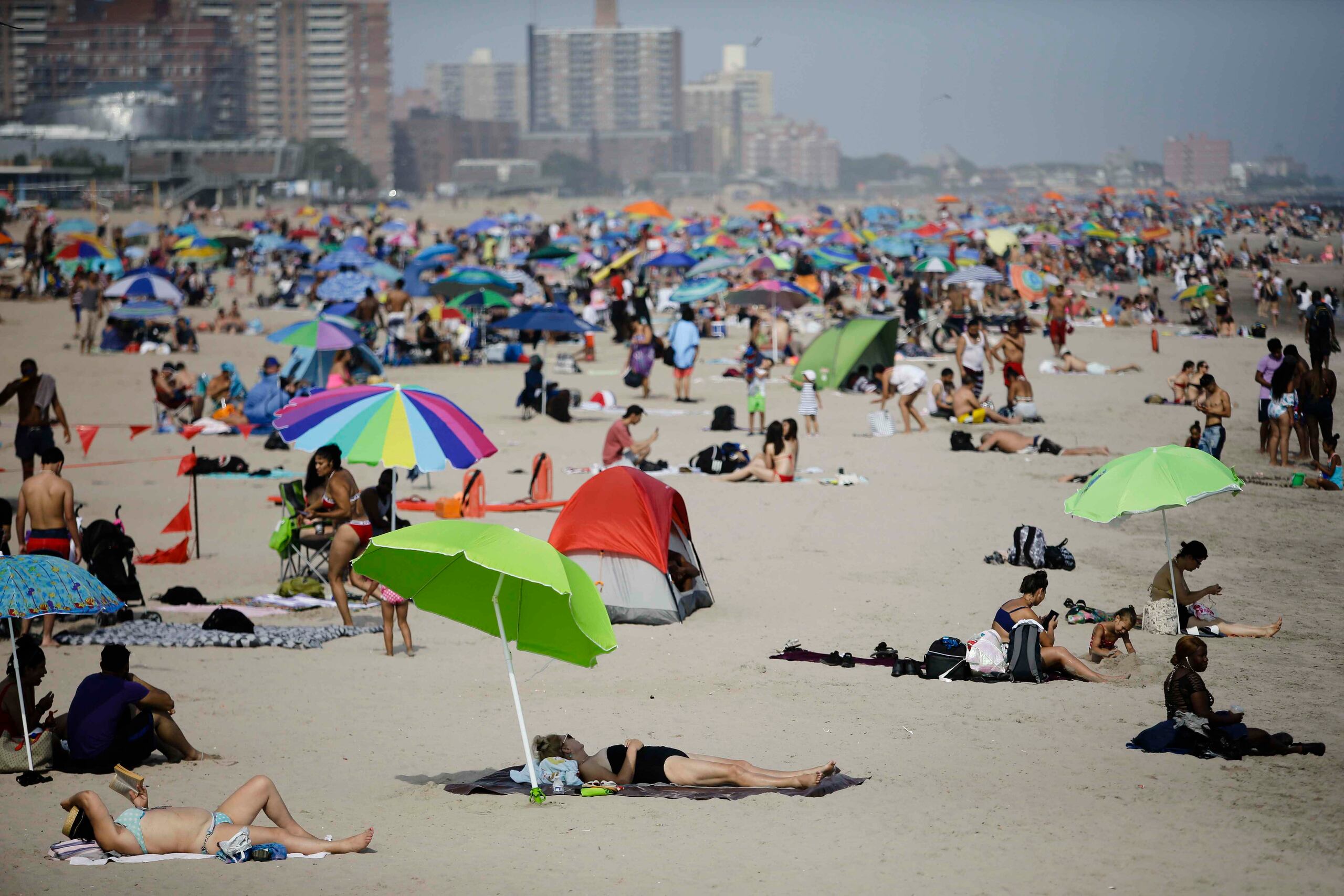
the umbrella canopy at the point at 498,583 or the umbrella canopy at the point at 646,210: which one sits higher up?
the umbrella canopy at the point at 646,210

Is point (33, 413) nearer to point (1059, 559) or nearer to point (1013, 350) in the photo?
point (1059, 559)

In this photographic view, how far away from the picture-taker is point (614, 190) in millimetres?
175000

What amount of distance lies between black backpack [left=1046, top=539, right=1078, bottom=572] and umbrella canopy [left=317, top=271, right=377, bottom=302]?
14459 mm

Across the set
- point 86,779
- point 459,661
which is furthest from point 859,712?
point 86,779

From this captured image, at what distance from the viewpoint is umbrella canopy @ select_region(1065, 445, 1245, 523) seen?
24.1 feet

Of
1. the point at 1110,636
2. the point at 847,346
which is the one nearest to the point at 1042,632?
the point at 1110,636

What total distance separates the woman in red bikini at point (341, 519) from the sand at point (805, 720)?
358 mm

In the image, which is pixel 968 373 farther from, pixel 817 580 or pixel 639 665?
pixel 639 665

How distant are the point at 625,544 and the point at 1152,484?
3102mm

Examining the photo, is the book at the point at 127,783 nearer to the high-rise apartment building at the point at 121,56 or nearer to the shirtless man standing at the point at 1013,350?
the shirtless man standing at the point at 1013,350

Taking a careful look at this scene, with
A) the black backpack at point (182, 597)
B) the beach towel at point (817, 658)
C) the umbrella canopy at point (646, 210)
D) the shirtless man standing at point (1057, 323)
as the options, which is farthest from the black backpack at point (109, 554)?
the umbrella canopy at point (646, 210)

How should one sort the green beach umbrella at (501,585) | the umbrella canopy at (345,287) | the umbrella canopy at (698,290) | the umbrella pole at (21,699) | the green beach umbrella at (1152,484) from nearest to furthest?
the green beach umbrella at (501,585) < the umbrella pole at (21,699) < the green beach umbrella at (1152,484) < the umbrella canopy at (345,287) < the umbrella canopy at (698,290)

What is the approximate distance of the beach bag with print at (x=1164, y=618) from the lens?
26.3 ft

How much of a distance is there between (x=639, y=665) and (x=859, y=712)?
56.5 inches
